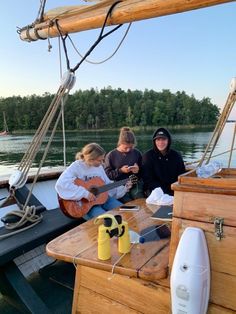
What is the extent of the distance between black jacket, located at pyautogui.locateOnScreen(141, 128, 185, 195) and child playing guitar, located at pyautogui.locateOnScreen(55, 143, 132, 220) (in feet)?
1.25

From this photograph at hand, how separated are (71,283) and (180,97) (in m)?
53.9

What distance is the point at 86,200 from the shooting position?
3.17 meters

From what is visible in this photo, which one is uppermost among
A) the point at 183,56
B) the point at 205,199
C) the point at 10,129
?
the point at 183,56

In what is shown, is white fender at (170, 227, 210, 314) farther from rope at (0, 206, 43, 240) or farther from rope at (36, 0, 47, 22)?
rope at (36, 0, 47, 22)

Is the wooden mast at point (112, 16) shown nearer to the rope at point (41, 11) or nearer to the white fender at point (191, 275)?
the rope at point (41, 11)

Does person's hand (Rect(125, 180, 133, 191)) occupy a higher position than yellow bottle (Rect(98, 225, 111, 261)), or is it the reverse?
yellow bottle (Rect(98, 225, 111, 261))

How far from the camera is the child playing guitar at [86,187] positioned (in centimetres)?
302

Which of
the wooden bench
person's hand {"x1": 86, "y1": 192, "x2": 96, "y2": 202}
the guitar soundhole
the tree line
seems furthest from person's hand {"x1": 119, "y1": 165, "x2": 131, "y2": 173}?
the tree line

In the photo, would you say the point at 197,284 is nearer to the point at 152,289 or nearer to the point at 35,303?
the point at 152,289

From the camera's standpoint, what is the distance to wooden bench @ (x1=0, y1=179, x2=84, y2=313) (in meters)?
2.29

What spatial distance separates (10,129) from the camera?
64438 millimetres

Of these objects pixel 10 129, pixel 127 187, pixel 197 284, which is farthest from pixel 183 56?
pixel 10 129

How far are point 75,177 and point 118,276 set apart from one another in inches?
60.7

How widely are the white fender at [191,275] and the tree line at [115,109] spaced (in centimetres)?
4705
